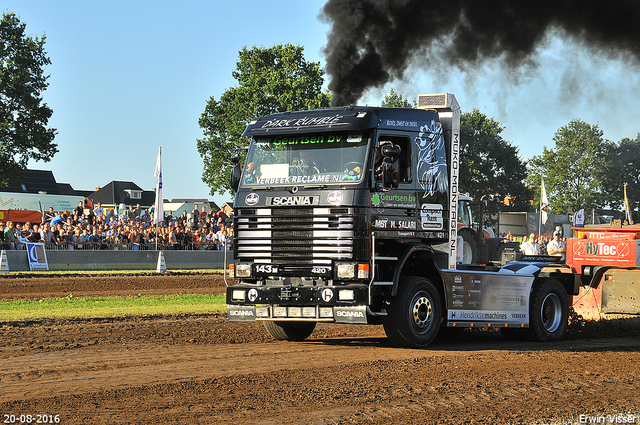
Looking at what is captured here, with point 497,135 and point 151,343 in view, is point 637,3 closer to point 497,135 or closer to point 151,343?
point 151,343

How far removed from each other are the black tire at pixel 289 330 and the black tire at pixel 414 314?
1805mm

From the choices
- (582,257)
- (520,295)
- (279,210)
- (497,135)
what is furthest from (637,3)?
(497,135)

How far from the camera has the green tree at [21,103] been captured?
39.8 m

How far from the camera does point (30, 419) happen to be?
6.13 metres

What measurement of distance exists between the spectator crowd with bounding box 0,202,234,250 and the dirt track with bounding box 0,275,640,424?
13822 mm

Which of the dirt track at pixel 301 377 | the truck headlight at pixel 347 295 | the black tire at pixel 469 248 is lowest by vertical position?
the dirt track at pixel 301 377

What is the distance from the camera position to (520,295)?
1244cm

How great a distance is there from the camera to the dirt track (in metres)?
6.60

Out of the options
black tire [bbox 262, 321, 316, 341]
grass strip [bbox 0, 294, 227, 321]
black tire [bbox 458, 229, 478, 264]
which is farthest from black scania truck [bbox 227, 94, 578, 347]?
black tire [bbox 458, 229, 478, 264]

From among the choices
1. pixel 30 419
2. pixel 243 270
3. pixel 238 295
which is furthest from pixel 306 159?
pixel 30 419

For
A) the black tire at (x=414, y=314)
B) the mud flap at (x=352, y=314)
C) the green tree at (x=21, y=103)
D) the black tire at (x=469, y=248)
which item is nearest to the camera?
the mud flap at (x=352, y=314)

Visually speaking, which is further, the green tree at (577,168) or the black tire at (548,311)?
the green tree at (577,168)

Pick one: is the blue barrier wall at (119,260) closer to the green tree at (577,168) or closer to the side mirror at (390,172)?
the side mirror at (390,172)

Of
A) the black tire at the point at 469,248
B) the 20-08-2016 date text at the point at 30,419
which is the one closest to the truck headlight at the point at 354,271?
the 20-08-2016 date text at the point at 30,419
